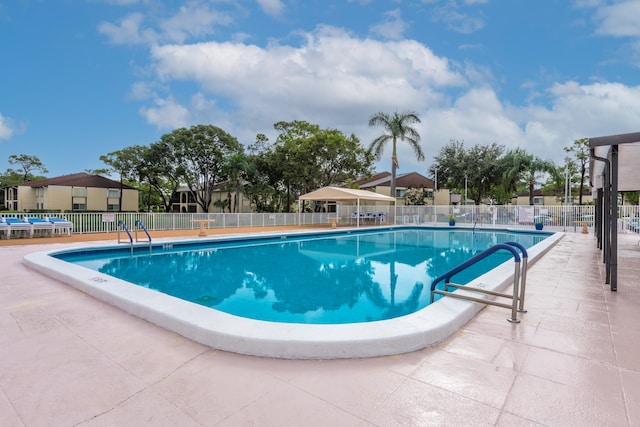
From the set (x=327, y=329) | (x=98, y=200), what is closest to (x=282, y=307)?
(x=327, y=329)

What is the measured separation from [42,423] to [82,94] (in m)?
26.4

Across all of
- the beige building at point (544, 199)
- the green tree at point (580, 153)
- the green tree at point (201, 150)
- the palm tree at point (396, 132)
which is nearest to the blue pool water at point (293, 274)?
the palm tree at point (396, 132)

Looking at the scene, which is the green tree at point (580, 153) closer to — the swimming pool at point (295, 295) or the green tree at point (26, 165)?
the swimming pool at point (295, 295)

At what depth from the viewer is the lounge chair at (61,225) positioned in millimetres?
12453

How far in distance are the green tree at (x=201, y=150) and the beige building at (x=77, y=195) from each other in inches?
368

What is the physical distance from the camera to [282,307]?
542cm

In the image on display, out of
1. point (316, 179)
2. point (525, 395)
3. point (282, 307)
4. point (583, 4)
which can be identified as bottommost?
point (282, 307)

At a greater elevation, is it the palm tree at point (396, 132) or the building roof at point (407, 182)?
the palm tree at point (396, 132)

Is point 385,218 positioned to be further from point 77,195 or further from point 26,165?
point 26,165

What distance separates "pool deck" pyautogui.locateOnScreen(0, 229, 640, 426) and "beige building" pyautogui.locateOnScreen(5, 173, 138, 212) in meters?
35.5

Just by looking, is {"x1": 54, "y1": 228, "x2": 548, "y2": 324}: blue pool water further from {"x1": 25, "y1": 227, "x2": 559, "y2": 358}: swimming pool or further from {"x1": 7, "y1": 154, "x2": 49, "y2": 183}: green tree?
{"x1": 7, "y1": 154, "x2": 49, "y2": 183}: green tree

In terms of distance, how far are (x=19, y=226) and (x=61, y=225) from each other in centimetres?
126

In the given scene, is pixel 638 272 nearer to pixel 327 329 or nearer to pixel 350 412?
pixel 327 329

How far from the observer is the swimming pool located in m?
2.73
